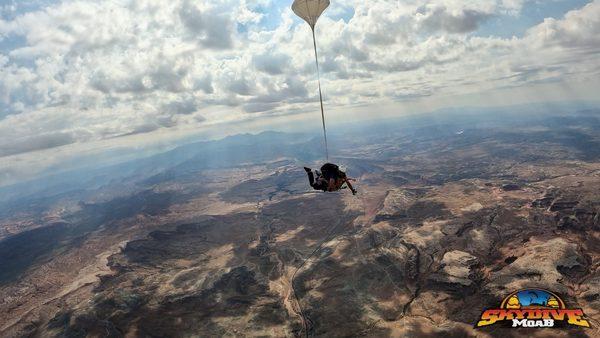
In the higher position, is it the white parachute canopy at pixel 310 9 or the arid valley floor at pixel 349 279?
the white parachute canopy at pixel 310 9

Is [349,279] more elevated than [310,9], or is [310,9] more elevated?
[310,9]

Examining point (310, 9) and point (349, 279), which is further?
point (349, 279)

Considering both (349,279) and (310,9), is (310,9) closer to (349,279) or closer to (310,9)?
(310,9)

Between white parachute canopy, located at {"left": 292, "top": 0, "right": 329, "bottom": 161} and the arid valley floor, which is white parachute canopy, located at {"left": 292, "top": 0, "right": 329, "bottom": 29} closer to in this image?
white parachute canopy, located at {"left": 292, "top": 0, "right": 329, "bottom": 161}

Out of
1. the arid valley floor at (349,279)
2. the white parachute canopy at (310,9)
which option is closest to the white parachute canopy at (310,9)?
the white parachute canopy at (310,9)

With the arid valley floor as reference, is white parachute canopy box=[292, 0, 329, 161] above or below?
above

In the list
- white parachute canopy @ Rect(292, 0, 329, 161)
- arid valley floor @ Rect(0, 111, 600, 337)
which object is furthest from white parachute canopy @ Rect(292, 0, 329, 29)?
arid valley floor @ Rect(0, 111, 600, 337)

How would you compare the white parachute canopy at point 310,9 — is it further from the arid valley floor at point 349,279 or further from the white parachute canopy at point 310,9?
the arid valley floor at point 349,279

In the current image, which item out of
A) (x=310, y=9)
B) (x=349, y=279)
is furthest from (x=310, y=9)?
(x=349, y=279)

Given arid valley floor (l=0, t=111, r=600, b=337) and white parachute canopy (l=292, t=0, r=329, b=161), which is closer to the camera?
white parachute canopy (l=292, t=0, r=329, b=161)
